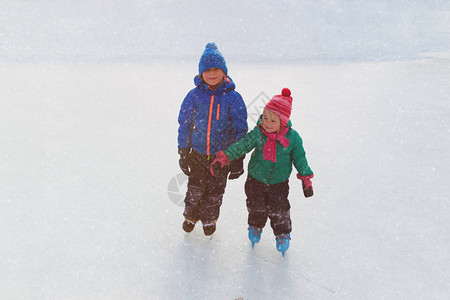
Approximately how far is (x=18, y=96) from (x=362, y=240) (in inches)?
217

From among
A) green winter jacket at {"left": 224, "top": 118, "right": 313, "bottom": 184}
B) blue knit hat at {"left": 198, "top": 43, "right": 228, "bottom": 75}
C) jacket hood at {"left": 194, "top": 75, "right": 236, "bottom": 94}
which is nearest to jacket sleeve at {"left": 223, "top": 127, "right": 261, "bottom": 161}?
green winter jacket at {"left": 224, "top": 118, "right": 313, "bottom": 184}

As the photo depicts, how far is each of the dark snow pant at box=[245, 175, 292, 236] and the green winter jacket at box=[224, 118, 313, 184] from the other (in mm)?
72

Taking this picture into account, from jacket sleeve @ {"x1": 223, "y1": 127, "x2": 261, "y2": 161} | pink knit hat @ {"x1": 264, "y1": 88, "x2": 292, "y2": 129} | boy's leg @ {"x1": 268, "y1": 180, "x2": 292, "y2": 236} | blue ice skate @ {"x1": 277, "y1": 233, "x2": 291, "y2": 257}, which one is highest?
pink knit hat @ {"x1": 264, "y1": 88, "x2": 292, "y2": 129}

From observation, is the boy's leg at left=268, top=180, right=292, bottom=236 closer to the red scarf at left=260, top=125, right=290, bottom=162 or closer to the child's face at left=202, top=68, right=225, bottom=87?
the red scarf at left=260, top=125, right=290, bottom=162

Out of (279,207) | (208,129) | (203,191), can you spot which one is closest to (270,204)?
(279,207)

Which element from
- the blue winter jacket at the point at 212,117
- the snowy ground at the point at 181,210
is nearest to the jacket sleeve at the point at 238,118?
the blue winter jacket at the point at 212,117

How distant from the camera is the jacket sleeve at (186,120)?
2.51 m

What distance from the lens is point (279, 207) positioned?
2.48 meters

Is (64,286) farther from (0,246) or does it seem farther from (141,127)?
(141,127)

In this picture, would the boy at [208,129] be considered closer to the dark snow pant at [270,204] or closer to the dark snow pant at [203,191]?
the dark snow pant at [203,191]

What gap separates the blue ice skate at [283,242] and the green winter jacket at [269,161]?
41 centimetres

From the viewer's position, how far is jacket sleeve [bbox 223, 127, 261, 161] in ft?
7.72

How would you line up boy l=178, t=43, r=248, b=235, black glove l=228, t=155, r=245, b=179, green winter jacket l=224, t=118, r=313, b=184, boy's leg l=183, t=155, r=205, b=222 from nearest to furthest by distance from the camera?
green winter jacket l=224, t=118, r=313, b=184 < boy l=178, t=43, r=248, b=235 < black glove l=228, t=155, r=245, b=179 < boy's leg l=183, t=155, r=205, b=222

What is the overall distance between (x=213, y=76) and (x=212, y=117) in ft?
0.89
